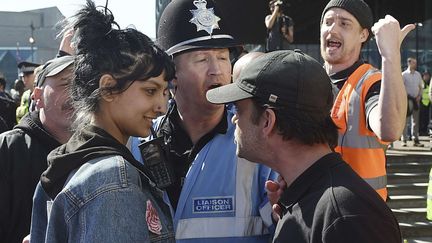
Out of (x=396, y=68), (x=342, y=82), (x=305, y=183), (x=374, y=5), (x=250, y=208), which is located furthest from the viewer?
(x=374, y=5)

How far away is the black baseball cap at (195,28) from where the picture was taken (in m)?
2.70

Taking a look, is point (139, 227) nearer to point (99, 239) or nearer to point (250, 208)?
point (99, 239)

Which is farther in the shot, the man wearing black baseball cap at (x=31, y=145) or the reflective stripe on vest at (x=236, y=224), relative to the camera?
the man wearing black baseball cap at (x=31, y=145)

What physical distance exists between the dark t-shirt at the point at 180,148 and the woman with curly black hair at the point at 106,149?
592mm

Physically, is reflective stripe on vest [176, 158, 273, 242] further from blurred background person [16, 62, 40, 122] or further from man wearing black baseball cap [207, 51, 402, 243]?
blurred background person [16, 62, 40, 122]

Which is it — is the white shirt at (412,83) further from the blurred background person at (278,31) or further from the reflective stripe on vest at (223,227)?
the reflective stripe on vest at (223,227)

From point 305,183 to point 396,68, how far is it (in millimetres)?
1398

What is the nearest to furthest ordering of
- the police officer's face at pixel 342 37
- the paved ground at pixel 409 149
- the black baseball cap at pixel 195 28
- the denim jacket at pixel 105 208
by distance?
the denim jacket at pixel 105 208, the black baseball cap at pixel 195 28, the police officer's face at pixel 342 37, the paved ground at pixel 409 149

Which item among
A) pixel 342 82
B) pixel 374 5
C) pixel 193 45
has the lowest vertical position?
pixel 342 82

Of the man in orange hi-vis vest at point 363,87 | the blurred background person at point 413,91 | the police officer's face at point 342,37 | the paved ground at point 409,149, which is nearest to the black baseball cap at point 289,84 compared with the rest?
the man in orange hi-vis vest at point 363,87

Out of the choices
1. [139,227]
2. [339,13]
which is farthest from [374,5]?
[139,227]

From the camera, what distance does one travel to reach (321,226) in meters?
1.68

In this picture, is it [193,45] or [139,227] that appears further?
[193,45]

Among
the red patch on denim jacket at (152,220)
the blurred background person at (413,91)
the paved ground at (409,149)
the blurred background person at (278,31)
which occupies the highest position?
the blurred background person at (278,31)
